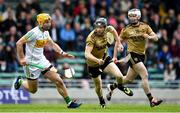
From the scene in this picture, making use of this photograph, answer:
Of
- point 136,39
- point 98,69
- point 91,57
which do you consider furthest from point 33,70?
point 136,39

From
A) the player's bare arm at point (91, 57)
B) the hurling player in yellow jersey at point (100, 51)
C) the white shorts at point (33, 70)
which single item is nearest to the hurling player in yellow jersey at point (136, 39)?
the hurling player in yellow jersey at point (100, 51)

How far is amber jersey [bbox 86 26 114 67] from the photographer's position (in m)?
20.2

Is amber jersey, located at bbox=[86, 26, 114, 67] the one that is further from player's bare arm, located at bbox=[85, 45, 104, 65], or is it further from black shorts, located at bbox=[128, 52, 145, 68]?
black shorts, located at bbox=[128, 52, 145, 68]

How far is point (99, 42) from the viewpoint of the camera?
66.6 feet

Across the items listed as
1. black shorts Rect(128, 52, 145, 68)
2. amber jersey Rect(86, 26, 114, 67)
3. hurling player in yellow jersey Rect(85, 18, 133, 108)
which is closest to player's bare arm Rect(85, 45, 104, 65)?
hurling player in yellow jersey Rect(85, 18, 133, 108)

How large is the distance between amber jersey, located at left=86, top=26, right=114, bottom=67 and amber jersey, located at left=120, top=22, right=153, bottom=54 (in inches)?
26.1

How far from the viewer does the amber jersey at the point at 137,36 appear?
2102 centimetres

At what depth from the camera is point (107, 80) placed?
28281 millimetres

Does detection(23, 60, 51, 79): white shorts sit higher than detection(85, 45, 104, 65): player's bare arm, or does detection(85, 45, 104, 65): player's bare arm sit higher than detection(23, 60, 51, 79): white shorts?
detection(85, 45, 104, 65): player's bare arm

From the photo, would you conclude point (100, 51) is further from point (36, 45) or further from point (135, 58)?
point (36, 45)

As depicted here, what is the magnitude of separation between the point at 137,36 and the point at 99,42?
4.18 feet

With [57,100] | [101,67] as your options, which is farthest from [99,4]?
[101,67]

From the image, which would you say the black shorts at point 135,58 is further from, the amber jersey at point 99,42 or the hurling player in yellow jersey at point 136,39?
the amber jersey at point 99,42

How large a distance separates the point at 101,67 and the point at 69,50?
877cm
